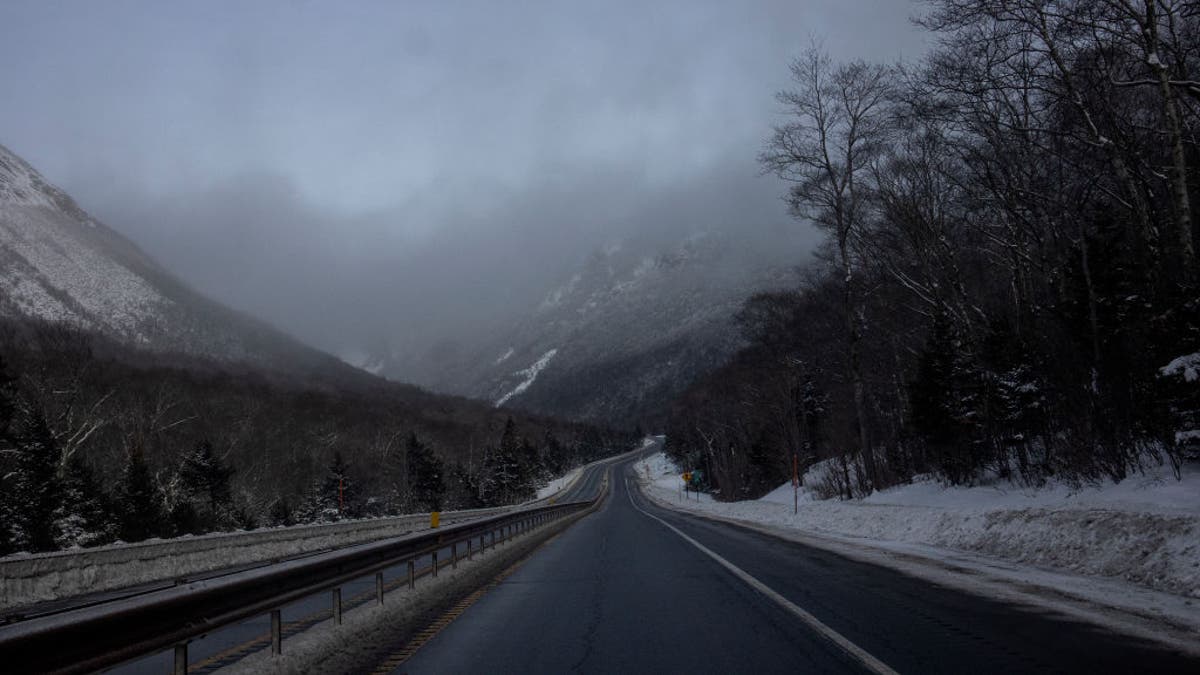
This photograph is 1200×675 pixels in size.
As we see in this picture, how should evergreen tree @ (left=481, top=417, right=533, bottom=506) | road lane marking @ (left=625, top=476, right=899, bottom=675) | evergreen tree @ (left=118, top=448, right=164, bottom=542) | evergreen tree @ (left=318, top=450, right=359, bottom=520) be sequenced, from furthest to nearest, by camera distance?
1. evergreen tree @ (left=481, top=417, right=533, bottom=506)
2. evergreen tree @ (left=318, top=450, right=359, bottom=520)
3. evergreen tree @ (left=118, top=448, right=164, bottom=542)
4. road lane marking @ (left=625, top=476, right=899, bottom=675)

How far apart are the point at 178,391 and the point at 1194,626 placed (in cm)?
9931

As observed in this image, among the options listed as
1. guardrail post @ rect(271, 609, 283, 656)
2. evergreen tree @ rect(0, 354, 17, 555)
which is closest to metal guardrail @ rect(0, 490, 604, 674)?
guardrail post @ rect(271, 609, 283, 656)

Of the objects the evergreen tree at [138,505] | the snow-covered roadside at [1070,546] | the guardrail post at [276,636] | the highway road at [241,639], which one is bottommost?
the snow-covered roadside at [1070,546]

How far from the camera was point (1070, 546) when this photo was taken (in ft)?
36.3

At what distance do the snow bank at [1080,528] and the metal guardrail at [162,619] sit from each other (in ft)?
29.9

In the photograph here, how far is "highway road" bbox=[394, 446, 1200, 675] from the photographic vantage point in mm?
5965

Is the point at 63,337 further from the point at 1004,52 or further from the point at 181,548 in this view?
the point at 1004,52

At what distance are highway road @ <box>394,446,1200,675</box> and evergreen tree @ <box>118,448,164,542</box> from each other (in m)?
41.7

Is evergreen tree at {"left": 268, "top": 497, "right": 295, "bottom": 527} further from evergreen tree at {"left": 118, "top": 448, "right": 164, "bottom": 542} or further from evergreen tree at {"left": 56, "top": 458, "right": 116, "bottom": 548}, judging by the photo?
evergreen tree at {"left": 56, "top": 458, "right": 116, "bottom": 548}

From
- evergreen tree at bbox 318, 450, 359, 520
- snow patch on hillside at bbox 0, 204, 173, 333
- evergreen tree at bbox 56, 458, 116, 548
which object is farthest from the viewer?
snow patch on hillside at bbox 0, 204, 173, 333

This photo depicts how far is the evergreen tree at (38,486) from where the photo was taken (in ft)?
117

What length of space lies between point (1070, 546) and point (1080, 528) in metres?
0.30

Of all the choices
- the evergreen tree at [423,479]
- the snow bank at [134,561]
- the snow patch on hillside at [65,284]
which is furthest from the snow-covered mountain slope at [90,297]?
the snow bank at [134,561]

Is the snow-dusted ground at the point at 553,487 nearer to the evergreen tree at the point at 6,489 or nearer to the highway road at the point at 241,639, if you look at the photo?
the evergreen tree at the point at 6,489
